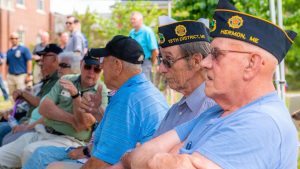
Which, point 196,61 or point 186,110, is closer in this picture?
point 186,110

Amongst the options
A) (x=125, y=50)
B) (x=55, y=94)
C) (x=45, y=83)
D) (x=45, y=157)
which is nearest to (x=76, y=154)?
(x=45, y=157)

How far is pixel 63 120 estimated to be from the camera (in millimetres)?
5238

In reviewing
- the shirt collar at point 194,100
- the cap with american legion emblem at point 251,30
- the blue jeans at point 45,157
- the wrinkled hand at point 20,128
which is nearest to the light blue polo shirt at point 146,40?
the wrinkled hand at point 20,128

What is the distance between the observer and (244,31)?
7.63ft

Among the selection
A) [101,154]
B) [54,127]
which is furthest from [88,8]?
[101,154]

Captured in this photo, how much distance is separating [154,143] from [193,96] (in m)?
0.86

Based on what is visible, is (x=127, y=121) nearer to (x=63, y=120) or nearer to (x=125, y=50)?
(x=125, y=50)

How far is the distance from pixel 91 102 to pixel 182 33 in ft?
5.18

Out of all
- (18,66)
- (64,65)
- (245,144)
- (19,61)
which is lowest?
(18,66)

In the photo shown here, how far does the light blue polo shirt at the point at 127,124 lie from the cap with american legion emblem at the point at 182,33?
0.40 metres

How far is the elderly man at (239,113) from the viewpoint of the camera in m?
2.14

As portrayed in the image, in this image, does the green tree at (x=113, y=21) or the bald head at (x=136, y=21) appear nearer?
the bald head at (x=136, y=21)

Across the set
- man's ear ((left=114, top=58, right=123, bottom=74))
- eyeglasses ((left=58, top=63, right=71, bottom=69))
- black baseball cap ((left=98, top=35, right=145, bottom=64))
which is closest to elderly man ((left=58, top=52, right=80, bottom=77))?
eyeglasses ((left=58, top=63, right=71, bottom=69))

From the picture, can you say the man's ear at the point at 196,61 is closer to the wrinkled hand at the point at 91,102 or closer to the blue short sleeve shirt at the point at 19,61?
the wrinkled hand at the point at 91,102
